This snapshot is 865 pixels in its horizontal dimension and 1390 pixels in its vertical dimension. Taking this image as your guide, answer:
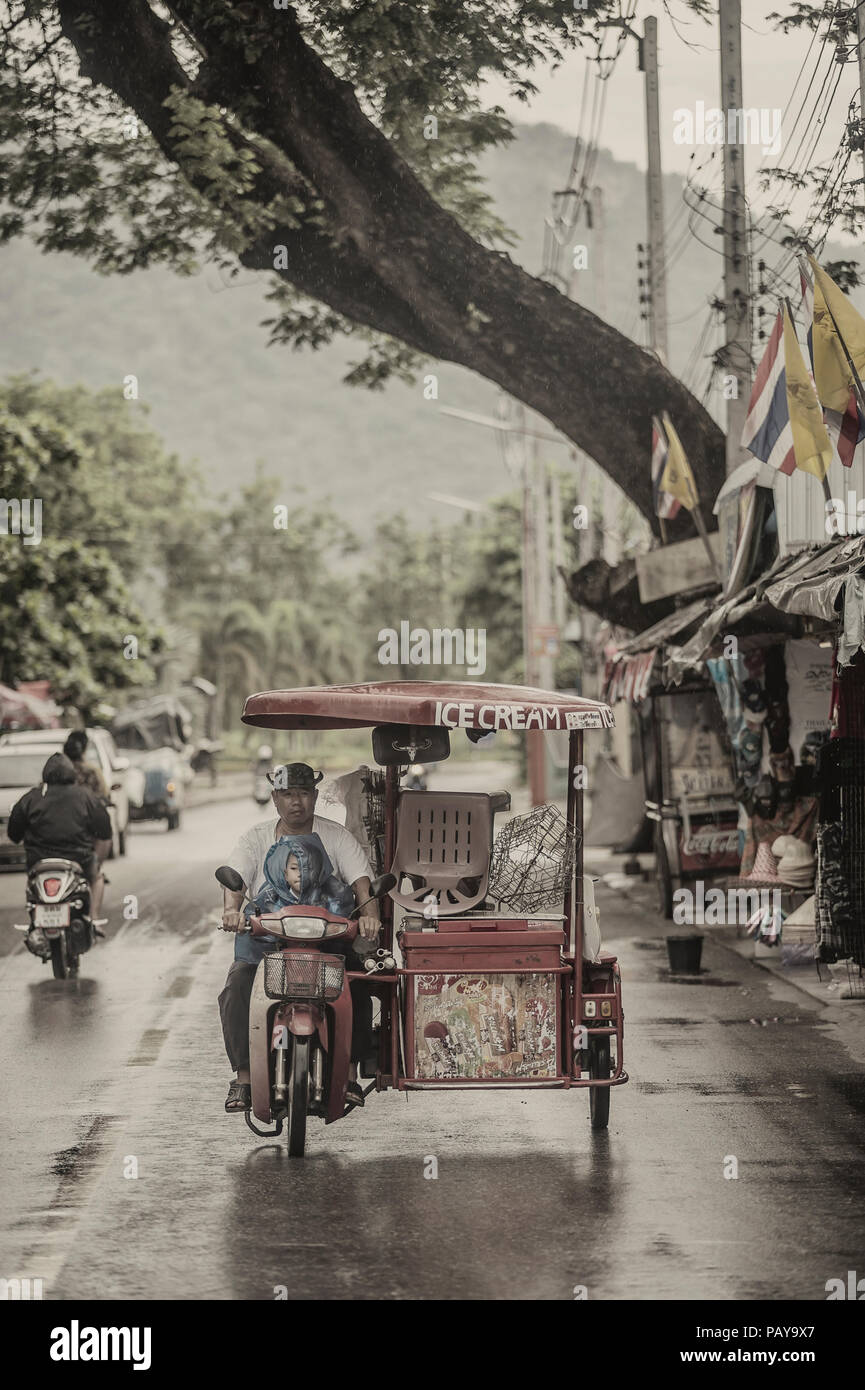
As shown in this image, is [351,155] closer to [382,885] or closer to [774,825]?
[774,825]

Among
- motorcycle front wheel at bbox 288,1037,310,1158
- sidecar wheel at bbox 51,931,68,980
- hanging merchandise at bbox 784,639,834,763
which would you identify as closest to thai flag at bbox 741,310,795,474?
hanging merchandise at bbox 784,639,834,763

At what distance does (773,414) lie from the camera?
11500 mm

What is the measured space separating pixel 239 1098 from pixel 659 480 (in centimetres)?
1035

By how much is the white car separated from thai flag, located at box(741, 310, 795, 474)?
11178 mm

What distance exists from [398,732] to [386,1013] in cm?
136

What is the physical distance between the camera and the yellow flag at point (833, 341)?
34.4 ft

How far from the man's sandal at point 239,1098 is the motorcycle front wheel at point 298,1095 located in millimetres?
234

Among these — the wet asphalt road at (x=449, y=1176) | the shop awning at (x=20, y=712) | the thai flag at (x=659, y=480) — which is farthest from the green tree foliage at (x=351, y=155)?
the shop awning at (x=20, y=712)

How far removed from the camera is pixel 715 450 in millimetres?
17812

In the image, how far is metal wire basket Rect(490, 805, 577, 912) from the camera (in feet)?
27.0

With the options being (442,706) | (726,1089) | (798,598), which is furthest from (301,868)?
(798,598)

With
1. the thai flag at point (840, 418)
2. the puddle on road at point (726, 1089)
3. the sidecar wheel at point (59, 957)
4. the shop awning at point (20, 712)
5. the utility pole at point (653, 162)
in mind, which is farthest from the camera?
the shop awning at point (20, 712)

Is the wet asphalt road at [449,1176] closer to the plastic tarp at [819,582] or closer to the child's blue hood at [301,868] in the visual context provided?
the child's blue hood at [301,868]

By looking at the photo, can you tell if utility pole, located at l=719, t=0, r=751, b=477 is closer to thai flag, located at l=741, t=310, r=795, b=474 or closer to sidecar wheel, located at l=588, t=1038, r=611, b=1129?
thai flag, located at l=741, t=310, r=795, b=474
